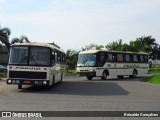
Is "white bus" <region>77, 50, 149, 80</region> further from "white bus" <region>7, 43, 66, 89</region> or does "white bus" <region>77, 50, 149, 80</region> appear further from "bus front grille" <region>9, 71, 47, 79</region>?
"bus front grille" <region>9, 71, 47, 79</region>

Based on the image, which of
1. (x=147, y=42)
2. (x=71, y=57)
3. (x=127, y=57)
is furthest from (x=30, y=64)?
(x=147, y=42)

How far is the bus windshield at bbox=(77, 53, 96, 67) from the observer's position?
38.0 m

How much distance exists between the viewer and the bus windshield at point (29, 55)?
22281 mm

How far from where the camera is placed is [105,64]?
3906cm

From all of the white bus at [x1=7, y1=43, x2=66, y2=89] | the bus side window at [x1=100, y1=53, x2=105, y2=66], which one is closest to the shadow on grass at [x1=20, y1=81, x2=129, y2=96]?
the white bus at [x1=7, y1=43, x2=66, y2=89]

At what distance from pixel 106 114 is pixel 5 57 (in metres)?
87.0

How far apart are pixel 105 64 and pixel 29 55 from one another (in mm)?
17350

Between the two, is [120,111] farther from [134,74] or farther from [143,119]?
[134,74]

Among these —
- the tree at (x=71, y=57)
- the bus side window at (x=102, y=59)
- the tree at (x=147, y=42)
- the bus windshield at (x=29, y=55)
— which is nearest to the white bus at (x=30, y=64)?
the bus windshield at (x=29, y=55)

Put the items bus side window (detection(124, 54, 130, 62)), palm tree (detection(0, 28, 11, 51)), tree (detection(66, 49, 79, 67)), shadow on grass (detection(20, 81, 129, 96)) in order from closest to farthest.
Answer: shadow on grass (detection(20, 81, 129, 96)) → bus side window (detection(124, 54, 130, 62)) → palm tree (detection(0, 28, 11, 51)) → tree (detection(66, 49, 79, 67))

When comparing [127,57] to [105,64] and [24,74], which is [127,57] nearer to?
[105,64]

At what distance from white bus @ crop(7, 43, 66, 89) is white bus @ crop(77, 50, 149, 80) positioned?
15.1m

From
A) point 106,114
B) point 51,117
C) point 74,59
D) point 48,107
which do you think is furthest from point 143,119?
point 74,59

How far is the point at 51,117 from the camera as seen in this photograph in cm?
1164
